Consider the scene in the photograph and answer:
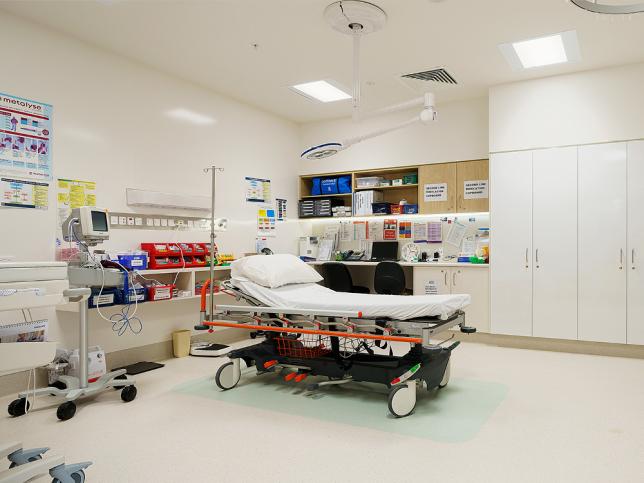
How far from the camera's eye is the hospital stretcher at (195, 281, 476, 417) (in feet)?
10.8

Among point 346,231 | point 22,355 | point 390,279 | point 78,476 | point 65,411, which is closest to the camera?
point 22,355

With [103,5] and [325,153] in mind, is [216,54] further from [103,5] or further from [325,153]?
[325,153]

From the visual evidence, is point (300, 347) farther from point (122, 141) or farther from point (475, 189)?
point (475, 189)

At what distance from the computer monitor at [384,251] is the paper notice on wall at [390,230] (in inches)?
5.7

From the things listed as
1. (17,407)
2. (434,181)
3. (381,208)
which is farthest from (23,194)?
(434,181)

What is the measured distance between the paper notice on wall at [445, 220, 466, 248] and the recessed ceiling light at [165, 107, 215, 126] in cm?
341

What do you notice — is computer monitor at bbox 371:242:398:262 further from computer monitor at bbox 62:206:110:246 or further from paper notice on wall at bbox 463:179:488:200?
computer monitor at bbox 62:206:110:246

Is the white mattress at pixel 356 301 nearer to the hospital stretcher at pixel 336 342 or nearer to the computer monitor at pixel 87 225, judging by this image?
the hospital stretcher at pixel 336 342

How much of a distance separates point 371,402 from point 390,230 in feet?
11.8

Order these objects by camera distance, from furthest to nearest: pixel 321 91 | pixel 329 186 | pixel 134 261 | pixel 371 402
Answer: pixel 329 186
pixel 321 91
pixel 134 261
pixel 371 402

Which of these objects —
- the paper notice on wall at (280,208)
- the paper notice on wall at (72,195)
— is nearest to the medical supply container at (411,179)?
the paper notice on wall at (280,208)

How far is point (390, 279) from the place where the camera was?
5773mm

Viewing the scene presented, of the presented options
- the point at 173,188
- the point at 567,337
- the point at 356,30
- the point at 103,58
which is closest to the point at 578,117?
the point at 567,337

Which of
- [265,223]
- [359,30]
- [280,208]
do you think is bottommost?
[265,223]
